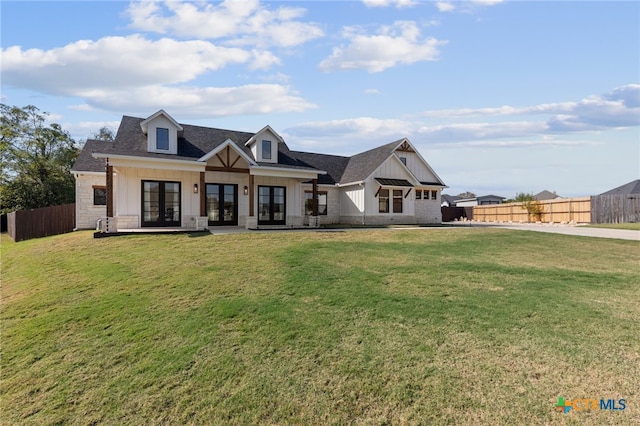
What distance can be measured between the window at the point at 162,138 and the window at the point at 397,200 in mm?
14438

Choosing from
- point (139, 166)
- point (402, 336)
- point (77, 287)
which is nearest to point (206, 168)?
point (139, 166)

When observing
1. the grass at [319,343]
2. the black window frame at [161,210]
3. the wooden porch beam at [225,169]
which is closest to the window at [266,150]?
the wooden porch beam at [225,169]

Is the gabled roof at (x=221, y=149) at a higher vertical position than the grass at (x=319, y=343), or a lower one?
higher

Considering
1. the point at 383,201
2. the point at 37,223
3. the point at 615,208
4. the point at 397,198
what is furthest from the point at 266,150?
the point at 615,208

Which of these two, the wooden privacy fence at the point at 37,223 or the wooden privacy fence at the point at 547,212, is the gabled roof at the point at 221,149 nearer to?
the wooden privacy fence at the point at 37,223

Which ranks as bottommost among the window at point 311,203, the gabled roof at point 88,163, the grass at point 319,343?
the grass at point 319,343

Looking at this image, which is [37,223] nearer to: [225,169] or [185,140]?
[185,140]

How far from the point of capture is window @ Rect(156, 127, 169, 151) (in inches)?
655

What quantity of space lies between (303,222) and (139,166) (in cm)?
862

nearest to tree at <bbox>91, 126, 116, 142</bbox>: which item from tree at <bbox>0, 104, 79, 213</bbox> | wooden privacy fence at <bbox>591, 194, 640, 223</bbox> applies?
tree at <bbox>0, 104, 79, 213</bbox>

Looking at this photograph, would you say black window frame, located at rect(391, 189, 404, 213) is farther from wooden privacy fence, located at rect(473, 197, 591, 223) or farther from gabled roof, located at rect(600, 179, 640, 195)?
gabled roof, located at rect(600, 179, 640, 195)

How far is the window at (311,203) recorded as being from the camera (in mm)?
21844

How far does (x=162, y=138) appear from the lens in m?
16.7

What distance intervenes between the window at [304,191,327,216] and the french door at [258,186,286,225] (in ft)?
8.35
